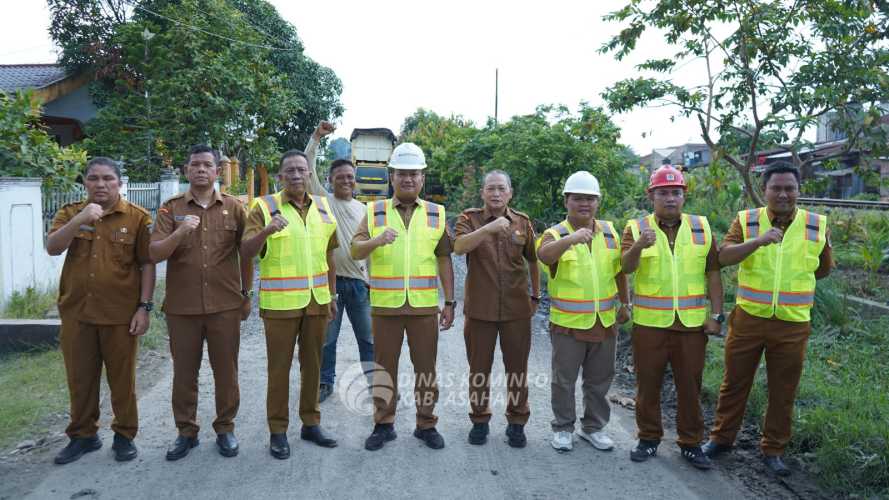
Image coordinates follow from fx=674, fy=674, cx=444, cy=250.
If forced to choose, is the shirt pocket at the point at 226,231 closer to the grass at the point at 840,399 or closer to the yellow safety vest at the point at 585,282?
the yellow safety vest at the point at 585,282

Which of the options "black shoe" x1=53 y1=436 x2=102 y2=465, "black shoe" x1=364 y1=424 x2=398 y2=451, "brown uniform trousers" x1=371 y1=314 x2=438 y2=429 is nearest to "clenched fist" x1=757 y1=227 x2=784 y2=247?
"brown uniform trousers" x1=371 y1=314 x2=438 y2=429

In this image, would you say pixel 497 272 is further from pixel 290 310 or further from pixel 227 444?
pixel 227 444

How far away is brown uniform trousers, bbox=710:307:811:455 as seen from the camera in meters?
4.23

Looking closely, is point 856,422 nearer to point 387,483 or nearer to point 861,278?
point 387,483

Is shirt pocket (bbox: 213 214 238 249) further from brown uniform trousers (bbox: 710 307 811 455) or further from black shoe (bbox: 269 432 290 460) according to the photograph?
brown uniform trousers (bbox: 710 307 811 455)

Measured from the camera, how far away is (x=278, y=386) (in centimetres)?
445

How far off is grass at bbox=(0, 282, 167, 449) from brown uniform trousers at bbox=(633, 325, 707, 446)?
4241mm

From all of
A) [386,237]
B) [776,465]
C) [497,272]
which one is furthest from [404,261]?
[776,465]

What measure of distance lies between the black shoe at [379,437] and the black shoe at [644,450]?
161 cm

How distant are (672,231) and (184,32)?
14652 mm

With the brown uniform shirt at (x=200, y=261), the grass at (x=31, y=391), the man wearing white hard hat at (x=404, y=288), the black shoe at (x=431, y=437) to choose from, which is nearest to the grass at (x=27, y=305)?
the grass at (x=31, y=391)

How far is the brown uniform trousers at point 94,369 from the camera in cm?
430

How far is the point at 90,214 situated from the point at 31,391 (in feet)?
8.30

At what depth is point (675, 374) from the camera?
446 centimetres
